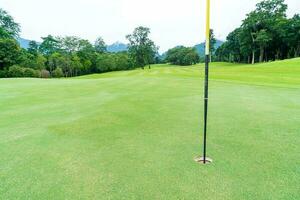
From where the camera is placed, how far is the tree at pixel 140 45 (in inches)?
1970

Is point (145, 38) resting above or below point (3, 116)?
above

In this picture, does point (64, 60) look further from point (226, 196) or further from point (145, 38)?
point (226, 196)

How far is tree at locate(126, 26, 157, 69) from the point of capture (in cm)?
5003

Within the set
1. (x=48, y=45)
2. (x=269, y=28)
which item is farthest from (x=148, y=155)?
(x=48, y=45)

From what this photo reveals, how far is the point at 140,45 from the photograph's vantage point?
50969mm

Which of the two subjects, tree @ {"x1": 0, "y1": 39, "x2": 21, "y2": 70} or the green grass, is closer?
the green grass

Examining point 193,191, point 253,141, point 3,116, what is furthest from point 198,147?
point 3,116

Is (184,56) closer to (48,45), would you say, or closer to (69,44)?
(69,44)

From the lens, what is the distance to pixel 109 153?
116 inches

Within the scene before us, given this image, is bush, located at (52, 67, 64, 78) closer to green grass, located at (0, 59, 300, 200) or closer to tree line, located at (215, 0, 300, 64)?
tree line, located at (215, 0, 300, 64)

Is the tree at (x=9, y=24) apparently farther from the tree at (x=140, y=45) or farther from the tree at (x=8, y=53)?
the tree at (x=140, y=45)

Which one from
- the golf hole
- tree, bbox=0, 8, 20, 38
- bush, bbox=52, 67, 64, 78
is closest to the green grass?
the golf hole

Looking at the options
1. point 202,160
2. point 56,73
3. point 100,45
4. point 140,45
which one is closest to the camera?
point 202,160

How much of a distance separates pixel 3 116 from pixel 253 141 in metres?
5.63
